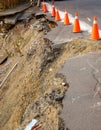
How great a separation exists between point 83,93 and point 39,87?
6.76 feet

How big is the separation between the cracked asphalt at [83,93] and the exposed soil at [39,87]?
5.8 inches

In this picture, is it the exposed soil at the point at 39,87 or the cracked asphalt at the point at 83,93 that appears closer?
the cracked asphalt at the point at 83,93

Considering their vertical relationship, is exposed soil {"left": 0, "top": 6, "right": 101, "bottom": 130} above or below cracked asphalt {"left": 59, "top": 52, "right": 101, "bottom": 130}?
below

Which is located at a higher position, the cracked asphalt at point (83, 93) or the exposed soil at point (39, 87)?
the cracked asphalt at point (83, 93)

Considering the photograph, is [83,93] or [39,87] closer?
[83,93]

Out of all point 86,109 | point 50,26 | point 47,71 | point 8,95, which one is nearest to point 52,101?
point 86,109

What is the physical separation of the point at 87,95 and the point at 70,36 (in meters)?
3.99

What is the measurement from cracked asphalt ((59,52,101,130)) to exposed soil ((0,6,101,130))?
0.48 feet

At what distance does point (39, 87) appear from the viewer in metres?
6.98

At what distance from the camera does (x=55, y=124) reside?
14.9 ft

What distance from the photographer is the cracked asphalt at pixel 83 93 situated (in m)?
4.28

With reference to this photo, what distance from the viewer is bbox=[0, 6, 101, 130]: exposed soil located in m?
5.15

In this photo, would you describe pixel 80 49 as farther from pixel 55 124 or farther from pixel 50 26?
pixel 50 26

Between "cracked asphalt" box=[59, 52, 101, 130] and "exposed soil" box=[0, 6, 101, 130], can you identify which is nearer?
"cracked asphalt" box=[59, 52, 101, 130]
